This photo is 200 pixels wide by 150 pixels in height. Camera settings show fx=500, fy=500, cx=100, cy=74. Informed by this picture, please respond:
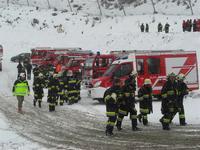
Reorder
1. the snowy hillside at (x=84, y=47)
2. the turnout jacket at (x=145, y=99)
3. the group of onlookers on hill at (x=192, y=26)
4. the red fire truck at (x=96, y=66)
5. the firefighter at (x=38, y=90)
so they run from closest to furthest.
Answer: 1. the snowy hillside at (x=84, y=47)
2. the turnout jacket at (x=145, y=99)
3. the firefighter at (x=38, y=90)
4. the red fire truck at (x=96, y=66)
5. the group of onlookers on hill at (x=192, y=26)

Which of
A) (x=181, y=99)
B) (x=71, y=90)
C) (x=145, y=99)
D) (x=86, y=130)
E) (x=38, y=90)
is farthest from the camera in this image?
(x=71, y=90)

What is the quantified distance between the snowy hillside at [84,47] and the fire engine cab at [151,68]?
1.00 meters

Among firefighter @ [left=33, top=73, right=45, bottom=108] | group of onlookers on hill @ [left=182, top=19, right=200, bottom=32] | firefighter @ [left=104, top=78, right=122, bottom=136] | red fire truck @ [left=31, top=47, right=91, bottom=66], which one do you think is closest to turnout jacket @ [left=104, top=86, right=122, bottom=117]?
firefighter @ [left=104, top=78, right=122, bottom=136]

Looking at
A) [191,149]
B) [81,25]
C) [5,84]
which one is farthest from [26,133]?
[81,25]

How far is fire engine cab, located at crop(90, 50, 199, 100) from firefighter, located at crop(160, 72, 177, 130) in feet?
23.5

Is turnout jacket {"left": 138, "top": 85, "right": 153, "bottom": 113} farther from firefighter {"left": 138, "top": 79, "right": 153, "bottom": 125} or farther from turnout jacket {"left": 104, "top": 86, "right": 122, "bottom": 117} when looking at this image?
turnout jacket {"left": 104, "top": 86, "right": 122, "bottom": 117}

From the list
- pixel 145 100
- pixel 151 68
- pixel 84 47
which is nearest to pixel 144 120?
pixel 145 100

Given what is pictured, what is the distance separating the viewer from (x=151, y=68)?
2375cm

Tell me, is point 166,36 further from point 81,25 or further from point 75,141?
point 75,141

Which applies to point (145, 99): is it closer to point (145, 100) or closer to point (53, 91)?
point (145, 100)

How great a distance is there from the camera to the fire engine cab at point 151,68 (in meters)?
23.4

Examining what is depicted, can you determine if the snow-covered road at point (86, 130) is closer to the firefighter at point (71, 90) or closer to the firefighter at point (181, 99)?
the firefighter at point (181, 99)

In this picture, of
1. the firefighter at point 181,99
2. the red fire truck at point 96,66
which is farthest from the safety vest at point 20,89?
the firefighter at point 181,99

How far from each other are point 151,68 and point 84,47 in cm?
3289
